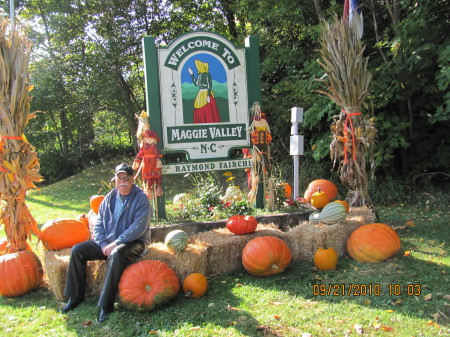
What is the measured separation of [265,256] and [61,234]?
2.40 meters

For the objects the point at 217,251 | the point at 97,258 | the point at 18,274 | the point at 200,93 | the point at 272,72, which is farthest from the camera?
the point at 272,72

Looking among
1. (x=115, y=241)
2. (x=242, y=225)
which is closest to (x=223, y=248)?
(x=242, y=225)

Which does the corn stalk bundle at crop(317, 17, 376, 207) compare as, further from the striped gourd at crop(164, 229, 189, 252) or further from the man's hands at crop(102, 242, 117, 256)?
the man's hands at crop(102, 242, 117, 256)

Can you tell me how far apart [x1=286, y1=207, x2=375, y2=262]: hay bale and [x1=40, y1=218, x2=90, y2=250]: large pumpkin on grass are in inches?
102

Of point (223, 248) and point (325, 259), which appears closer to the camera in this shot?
point (325, 259)

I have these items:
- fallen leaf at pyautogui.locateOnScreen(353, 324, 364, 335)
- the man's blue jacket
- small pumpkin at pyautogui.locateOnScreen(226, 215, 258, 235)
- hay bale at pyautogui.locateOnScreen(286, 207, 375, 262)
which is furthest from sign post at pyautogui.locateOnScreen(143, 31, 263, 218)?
fallen leaf at pyautogui.locateOnScreen(353, 324, 364, 335)

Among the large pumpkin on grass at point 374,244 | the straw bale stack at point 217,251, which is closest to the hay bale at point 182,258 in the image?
the straw bale stack at point 217,251

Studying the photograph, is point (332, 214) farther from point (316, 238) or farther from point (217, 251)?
point (217, 251)

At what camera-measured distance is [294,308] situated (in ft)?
11.3

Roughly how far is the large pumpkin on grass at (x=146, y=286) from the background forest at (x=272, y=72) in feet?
13.8

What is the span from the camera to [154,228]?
5.01 m

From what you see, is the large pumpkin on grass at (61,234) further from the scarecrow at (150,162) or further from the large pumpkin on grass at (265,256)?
the large pumpkin on grass at (265,256)

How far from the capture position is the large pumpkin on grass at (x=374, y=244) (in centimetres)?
441

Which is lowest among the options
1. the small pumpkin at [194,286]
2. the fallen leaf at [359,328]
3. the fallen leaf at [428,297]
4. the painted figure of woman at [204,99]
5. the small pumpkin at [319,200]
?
the fallen leaf at [359,328]
